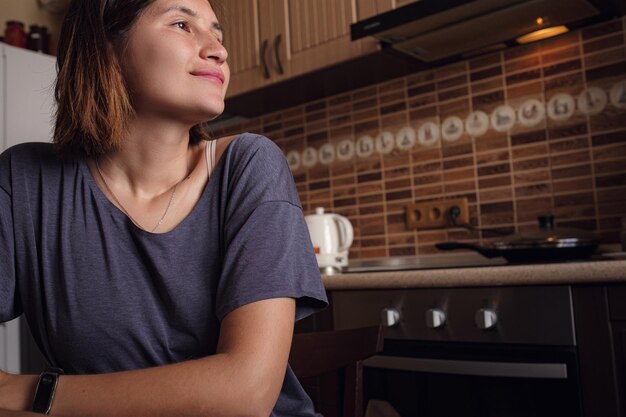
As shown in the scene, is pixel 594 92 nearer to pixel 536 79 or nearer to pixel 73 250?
pixel 536 79

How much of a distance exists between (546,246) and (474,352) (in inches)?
13.0

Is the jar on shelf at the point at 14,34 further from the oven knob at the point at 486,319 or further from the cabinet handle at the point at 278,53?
the oven knob at the point at 486,319

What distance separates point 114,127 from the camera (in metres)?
1.01

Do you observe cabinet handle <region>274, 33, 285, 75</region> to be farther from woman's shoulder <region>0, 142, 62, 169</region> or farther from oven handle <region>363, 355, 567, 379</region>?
woman's shoulder <region>0, 142, 62, 169</region>

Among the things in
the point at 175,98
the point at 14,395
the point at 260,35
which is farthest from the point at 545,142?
the point at 14,395

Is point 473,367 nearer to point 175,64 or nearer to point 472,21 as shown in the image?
point 175,64

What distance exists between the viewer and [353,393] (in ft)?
3.30

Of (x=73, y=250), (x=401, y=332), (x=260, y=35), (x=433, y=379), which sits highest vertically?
(x=260, y=35)

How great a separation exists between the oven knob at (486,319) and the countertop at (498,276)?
59mm

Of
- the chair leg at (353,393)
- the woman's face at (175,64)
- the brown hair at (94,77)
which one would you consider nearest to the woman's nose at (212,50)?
the woman's face at (175,64)

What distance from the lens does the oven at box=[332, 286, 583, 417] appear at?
50.0 inches

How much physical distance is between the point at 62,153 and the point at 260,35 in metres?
1.46

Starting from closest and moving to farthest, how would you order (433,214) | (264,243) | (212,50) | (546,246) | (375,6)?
(264,243)
(212,50)
(546,246)
(375,6)
(433,214)

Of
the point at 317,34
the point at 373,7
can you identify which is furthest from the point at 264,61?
the point at 373,7
